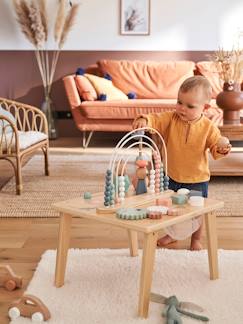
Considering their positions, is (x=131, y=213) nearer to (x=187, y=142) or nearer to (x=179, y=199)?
(x=179, y=199)

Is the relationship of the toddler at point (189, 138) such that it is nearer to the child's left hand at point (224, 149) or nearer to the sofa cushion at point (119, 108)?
the child's left hand at point (224, 149)

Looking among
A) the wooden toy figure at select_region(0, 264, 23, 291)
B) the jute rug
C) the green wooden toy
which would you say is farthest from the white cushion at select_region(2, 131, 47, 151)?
the green wooden toy

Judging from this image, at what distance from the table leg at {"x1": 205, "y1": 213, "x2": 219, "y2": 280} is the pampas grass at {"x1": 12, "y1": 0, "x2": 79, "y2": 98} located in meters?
4.61

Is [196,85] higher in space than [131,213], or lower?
higher

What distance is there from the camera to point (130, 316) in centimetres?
222

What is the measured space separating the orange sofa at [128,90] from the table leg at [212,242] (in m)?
3.64

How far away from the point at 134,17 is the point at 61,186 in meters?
3.20

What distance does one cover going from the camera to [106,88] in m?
6.43

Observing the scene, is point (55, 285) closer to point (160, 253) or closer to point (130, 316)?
point (130, 316)

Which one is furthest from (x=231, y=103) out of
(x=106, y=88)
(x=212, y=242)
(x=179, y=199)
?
(x=179, y=199)

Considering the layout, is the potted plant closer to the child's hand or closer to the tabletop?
the child's hand

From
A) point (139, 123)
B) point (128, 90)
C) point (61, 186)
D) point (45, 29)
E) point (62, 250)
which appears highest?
point (45, 29)

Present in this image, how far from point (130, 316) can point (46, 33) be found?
5.06 m

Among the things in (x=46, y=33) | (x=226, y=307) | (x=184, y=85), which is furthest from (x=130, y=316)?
(x=46, y=33)
